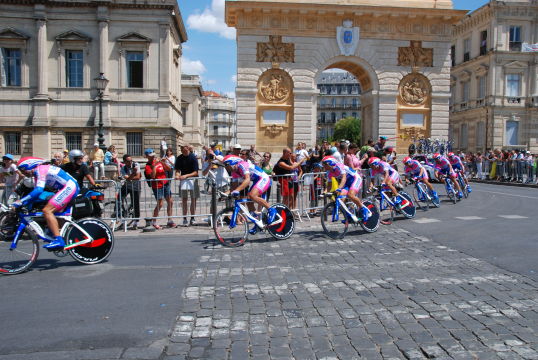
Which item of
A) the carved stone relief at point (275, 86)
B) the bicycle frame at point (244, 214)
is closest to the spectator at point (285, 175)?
the bicycle frame at point (244, 214)

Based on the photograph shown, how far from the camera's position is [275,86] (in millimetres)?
27359

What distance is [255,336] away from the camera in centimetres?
448

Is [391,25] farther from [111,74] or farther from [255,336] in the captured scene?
[255,336]

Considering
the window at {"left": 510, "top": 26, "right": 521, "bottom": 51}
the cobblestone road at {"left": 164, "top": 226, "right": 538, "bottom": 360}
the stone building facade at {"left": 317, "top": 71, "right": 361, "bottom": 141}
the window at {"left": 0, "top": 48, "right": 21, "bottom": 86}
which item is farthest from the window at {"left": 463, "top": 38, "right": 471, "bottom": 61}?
the stone building facade at {"left": 317, "top": 71, "right": 361, "bottom": 141}

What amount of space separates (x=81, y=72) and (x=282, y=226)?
2846cm

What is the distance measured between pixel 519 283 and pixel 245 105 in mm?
22097

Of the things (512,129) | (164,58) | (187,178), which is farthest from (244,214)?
(512,129)

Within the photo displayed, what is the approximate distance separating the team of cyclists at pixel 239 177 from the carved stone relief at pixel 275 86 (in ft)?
45.3

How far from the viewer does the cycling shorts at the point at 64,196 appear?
720 centimetres

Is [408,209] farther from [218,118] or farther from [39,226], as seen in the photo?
[218,118]

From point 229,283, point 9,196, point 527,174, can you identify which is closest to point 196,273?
point 229,283

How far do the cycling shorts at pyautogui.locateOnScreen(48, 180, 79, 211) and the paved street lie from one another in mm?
993

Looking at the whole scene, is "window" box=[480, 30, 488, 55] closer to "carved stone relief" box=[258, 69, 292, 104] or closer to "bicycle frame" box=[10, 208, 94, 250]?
"carved stone relief" box=[258, 69, 292, 104]

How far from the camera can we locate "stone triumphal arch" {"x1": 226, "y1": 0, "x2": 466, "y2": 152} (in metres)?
26.9
